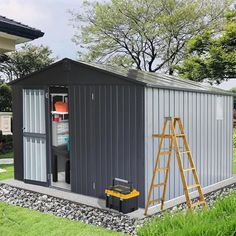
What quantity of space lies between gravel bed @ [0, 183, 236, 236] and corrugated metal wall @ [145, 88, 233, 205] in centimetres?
52

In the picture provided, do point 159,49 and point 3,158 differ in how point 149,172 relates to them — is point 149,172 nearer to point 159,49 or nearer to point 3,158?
point 3,158

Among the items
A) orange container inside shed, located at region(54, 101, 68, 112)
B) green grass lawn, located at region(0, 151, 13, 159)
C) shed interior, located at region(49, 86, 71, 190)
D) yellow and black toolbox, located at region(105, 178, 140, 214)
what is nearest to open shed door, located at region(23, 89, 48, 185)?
shed interior, located at region(49, 86, 71, 190)

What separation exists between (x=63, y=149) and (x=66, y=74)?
1.60 m

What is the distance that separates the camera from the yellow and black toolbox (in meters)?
5.50

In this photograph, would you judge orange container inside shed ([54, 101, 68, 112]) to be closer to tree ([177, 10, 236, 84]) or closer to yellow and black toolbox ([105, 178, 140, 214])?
yellow and black toolbox ([105, 178, 140, 214])

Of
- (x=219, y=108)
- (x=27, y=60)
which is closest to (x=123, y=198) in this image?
(x=219, y=108)

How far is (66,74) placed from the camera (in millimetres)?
6676

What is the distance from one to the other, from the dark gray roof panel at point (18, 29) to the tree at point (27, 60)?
2423cm

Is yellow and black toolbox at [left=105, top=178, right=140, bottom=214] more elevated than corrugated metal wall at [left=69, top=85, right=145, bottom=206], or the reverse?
corrugated metal wall at [left=69, top=85, right=145, bottom=206]

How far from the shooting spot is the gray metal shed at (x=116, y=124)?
5.85 m

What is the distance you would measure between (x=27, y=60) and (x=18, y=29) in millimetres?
24806

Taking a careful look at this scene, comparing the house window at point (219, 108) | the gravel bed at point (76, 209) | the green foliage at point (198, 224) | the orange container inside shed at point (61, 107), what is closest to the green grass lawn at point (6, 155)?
the gravel bed at point (76, 209)

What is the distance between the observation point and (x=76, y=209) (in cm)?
579

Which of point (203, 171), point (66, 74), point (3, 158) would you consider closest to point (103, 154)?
point (66, 74)
